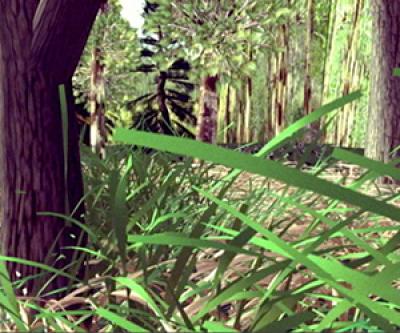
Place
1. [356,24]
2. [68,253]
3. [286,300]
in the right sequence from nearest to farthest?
[286,300]
[68,253]
[356,24]

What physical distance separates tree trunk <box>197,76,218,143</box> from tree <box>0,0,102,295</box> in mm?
7316

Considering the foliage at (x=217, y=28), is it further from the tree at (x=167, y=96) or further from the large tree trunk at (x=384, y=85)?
the tree at (x=167, y=96)

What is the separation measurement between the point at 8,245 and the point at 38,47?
39cm

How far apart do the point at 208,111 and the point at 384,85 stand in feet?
16.0

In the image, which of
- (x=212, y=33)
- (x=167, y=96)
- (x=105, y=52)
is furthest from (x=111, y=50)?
(x=167, y=96)

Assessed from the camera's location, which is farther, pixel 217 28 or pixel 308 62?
pixel 308 62

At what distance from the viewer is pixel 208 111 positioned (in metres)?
9.10

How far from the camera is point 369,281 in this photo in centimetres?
63

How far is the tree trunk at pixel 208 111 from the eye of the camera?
352 inches

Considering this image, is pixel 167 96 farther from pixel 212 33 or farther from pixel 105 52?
pixel 212 33

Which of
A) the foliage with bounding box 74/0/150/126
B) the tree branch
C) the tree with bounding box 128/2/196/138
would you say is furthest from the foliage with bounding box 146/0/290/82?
the tree with bounding box 128/2/196/138

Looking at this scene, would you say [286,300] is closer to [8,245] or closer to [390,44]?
[8,245]

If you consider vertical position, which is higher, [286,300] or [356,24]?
[356,24]

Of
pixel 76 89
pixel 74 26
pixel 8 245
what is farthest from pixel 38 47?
pixel 76 89
